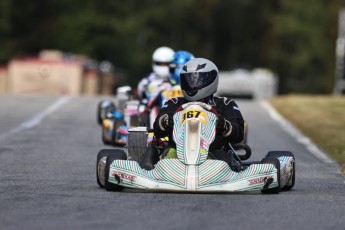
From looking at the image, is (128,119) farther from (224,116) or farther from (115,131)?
(224,116)

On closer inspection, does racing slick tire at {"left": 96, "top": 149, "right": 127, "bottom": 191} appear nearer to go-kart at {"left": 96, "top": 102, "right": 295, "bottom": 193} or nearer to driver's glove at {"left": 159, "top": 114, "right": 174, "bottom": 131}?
go-kart at {"left": 96, "top": 102, "right": 295, "bottom": 193}

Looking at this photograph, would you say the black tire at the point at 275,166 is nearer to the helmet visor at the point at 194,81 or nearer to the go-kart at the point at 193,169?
the go-kart at the point at 193,169

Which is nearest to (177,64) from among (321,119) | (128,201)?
(128,201)

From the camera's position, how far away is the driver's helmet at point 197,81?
11.7 meters

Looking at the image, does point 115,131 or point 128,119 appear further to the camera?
point 128,119

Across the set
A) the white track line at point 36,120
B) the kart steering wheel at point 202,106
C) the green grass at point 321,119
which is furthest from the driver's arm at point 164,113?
the white track line at point 36,120

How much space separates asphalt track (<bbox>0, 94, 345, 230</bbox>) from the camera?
9.00 m

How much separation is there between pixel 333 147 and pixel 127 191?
7.41 m

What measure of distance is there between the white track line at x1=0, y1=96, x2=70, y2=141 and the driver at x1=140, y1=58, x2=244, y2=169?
7.19 meters

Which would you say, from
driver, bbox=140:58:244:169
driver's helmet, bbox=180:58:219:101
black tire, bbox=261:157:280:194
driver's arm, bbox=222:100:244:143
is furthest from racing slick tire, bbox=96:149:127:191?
black tire, bbox=261:157:280:194

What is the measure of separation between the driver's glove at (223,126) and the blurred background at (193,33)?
56.9m

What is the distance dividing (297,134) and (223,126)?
10138 millimetres

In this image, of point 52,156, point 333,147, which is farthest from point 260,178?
point 333,147

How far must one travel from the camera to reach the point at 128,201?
1027 centimetres
